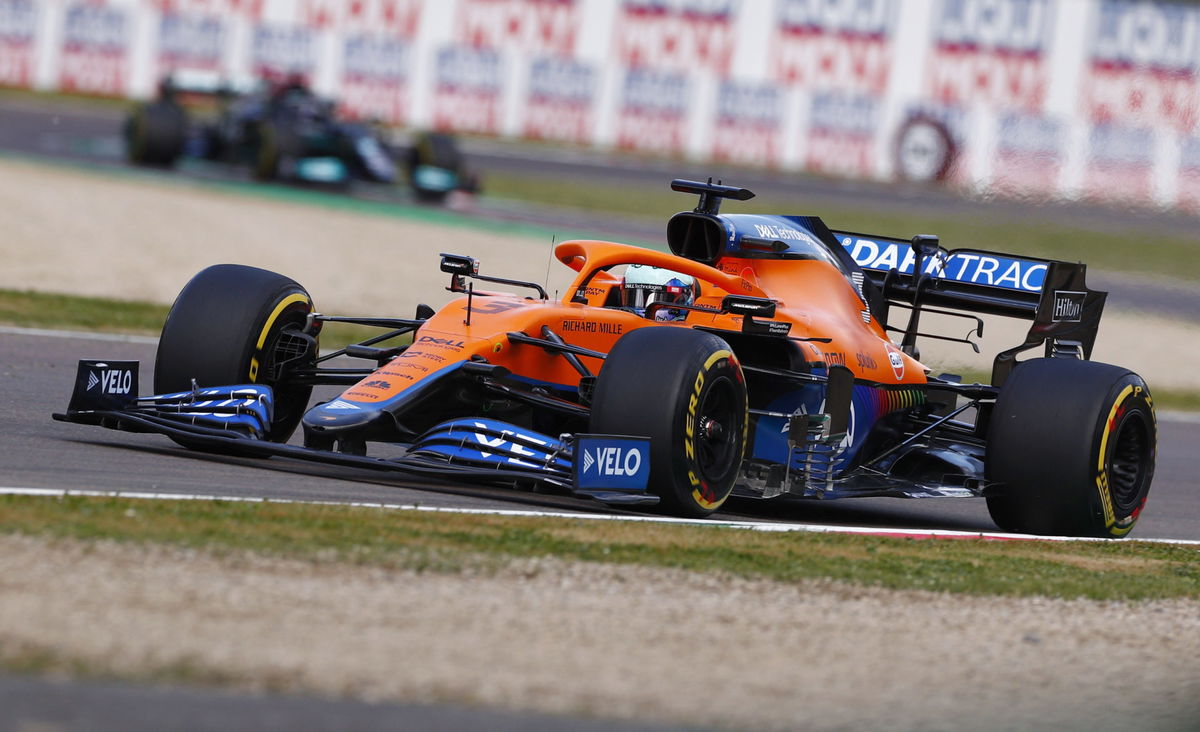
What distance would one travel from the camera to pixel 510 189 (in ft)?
101

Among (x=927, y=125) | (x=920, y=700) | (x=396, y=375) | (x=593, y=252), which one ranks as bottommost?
(x=920, y=700)

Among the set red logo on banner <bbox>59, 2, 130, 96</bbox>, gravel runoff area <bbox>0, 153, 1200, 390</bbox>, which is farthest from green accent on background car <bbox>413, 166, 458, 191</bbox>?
red logo on banner <bbox>59, 2, 130, 96</bbox>

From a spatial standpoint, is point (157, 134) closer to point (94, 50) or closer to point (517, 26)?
point (94, 50)

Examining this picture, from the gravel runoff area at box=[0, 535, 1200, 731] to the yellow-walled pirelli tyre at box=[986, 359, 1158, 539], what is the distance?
2357 mm

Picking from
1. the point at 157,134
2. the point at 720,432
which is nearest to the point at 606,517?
the point at 720,432

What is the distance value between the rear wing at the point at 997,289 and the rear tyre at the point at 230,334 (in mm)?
3509

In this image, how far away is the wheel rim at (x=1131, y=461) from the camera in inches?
377

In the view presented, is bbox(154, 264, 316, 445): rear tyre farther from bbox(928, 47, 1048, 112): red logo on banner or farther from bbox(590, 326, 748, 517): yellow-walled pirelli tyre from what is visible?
bbox(928, 47, 1048, 112): red logo on banner

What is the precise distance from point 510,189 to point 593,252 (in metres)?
21.6

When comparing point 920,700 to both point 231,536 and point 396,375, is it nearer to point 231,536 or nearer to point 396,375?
point 231,536

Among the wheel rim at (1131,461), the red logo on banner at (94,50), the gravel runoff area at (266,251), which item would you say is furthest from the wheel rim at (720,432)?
the red logo on banner at (94,50)

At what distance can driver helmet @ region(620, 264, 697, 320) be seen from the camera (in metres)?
9.30

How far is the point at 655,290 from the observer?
9.30 meters

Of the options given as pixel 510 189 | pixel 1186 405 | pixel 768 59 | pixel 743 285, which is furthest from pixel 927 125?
pixel 743 285
